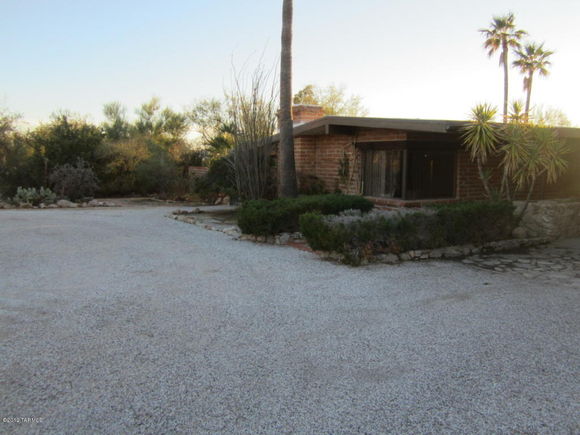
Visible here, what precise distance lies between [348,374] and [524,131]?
837 centimetres

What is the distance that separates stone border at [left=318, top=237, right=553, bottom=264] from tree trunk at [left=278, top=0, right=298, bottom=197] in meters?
4.16

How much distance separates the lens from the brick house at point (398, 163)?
12.1m

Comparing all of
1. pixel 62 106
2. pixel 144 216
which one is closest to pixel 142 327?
pixel 144 216

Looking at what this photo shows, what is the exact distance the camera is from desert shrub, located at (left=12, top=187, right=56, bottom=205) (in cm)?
1764

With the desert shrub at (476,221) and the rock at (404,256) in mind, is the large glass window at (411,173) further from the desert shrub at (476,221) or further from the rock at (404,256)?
the rock at (404,256)

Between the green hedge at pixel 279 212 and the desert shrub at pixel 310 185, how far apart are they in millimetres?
3501

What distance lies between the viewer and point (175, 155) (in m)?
25.9

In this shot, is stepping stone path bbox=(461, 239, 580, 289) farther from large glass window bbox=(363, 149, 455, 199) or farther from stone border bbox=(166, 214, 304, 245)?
stone border bbox=(166, 214, 304, 245)

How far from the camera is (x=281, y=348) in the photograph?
462cm

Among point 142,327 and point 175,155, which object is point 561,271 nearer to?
point 142,327

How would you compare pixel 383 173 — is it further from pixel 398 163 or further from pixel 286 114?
pixel 286 114

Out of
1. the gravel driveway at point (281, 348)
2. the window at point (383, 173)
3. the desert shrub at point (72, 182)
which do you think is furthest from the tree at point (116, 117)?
the gravel driveway at point (281, 348)

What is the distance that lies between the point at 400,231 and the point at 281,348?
462 cm

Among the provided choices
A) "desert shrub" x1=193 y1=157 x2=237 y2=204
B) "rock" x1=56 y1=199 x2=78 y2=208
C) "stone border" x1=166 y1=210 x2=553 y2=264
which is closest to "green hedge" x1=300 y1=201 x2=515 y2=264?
"stone border" x1=166 y1=210 x2=553 y2=264
